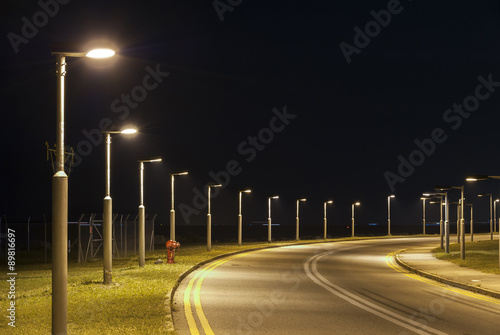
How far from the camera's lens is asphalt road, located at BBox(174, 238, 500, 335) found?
39.7ft

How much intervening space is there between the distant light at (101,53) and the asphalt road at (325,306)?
16.5ft

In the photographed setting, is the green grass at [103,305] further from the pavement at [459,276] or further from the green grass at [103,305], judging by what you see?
the pavement at [459,276]

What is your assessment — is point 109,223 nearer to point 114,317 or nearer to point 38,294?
point 38,294

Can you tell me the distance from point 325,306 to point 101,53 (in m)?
8.67

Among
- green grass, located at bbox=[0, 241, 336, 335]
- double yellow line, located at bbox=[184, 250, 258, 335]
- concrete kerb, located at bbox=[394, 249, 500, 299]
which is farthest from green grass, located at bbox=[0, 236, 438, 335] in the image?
concrete kerb, located at bbox=[394, 249, 500, 299]

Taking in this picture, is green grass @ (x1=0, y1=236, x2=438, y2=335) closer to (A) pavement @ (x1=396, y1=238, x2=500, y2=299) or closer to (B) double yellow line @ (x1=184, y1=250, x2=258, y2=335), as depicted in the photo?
(B) double yellow line @ (x1=184, y1=250, x2=258, y2=335)

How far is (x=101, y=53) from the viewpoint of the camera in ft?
31.9

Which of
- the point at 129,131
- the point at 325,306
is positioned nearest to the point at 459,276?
the point at 325,306

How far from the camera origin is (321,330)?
11.8 metres

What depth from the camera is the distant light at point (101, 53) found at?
377 inches

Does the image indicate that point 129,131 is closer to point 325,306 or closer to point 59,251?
point 325,306

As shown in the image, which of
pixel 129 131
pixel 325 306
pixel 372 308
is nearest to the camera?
pixel 372 308

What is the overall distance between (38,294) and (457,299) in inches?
448

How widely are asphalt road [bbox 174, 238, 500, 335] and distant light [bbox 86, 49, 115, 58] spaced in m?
5.04
